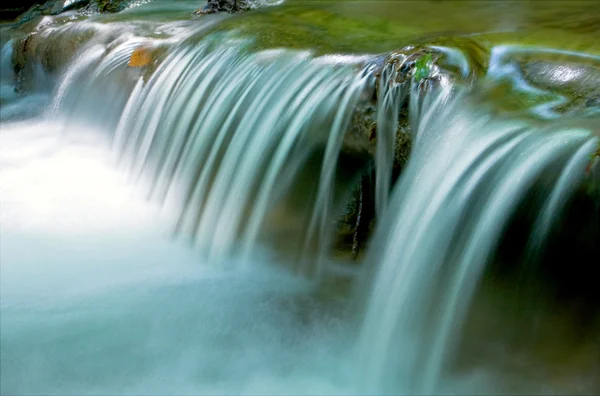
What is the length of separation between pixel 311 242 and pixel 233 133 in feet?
3.62

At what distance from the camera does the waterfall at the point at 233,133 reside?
412 centimetres

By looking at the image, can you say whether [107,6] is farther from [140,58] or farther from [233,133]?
[233,133]

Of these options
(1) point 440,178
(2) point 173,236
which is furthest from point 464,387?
(2) point 173,236

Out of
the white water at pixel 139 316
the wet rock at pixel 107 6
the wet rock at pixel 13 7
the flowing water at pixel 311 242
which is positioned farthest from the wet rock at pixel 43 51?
the white water at pixel 139 316

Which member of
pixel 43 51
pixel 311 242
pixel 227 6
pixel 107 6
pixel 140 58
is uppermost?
pixel 227 6

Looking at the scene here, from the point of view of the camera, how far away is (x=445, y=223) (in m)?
3.21

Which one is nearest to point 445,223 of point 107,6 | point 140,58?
point 140,58

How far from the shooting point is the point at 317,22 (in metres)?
5.78

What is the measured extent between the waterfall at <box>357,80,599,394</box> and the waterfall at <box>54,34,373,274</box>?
0.68 meters

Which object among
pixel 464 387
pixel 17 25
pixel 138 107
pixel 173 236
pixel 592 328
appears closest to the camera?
pixel 592 328

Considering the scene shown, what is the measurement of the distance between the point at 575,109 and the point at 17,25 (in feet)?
28.3

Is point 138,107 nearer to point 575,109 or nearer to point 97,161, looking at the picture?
point 97,161

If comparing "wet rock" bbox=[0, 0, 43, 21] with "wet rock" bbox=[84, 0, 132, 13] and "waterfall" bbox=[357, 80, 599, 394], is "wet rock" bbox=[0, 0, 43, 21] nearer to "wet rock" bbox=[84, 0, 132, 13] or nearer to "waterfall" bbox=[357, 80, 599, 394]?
"wet rock" bbox=[84, 0, 132, 13]

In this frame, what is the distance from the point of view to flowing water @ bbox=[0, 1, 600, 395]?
2998mm
